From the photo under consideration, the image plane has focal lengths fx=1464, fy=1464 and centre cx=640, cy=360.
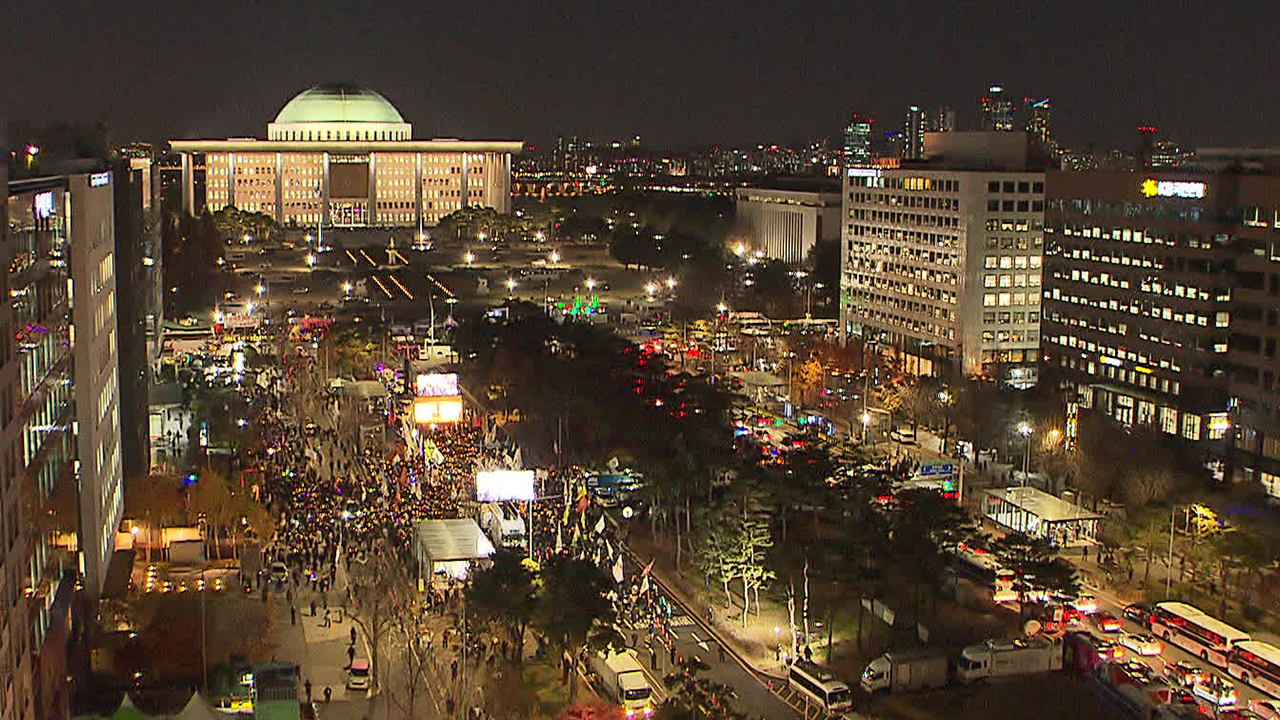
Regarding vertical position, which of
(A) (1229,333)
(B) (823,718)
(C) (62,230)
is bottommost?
(B) (823,718)

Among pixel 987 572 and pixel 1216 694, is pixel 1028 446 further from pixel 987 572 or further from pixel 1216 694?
pixel 1216 694

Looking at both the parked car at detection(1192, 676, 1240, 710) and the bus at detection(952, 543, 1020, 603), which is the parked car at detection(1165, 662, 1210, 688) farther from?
the bus at detection(952, 543, 1020, 603)

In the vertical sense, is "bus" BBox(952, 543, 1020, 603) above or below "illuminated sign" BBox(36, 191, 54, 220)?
below

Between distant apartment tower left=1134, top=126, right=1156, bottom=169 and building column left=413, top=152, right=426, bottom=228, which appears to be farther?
building column left=413, top=152, right=426, bottom=228

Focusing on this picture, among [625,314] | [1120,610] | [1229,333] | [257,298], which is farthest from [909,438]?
[257,298]

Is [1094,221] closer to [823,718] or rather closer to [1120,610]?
[1120,610]

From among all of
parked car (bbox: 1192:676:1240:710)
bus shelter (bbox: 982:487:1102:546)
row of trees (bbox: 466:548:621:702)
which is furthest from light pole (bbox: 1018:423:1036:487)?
row of trees (bbox: 466:548:621:702)
